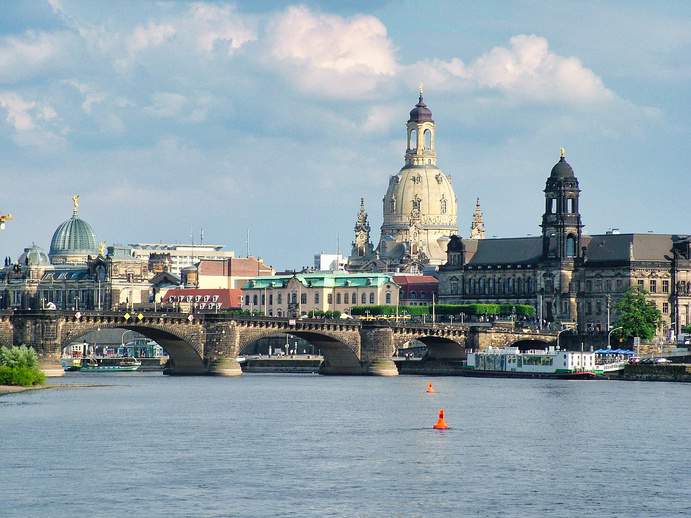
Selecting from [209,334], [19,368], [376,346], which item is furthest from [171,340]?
[19,368]

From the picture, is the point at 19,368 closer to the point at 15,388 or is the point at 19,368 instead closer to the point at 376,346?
the point at 15,388

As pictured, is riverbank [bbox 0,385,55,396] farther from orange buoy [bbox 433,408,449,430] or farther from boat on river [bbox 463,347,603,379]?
boat on river [bbox 463,347,603,379]

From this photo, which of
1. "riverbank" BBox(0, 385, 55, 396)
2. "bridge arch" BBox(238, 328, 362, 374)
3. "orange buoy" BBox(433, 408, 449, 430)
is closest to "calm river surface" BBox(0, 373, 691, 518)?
"orange buoy" BBox(433, 408, 449, 430)

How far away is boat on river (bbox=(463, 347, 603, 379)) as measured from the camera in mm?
182250

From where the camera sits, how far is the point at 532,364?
18988cm

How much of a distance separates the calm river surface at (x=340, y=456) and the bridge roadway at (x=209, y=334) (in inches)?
1482

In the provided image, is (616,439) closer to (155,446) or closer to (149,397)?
(155,446)

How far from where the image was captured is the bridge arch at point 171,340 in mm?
172125

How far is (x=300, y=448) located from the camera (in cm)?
8975

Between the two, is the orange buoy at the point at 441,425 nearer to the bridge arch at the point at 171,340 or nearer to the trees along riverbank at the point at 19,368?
the trees along riverbank at the point at 19,368

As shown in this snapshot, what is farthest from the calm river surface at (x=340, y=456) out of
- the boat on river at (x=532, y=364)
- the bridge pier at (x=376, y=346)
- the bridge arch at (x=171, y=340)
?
the bridge pier at (x=376, y=346)

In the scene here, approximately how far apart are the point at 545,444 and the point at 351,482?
1898 cm

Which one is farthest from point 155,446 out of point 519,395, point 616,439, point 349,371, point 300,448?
point 349,371

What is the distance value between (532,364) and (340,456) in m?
105
